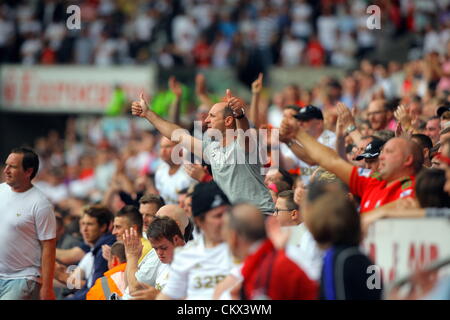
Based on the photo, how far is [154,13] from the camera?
2464 cm

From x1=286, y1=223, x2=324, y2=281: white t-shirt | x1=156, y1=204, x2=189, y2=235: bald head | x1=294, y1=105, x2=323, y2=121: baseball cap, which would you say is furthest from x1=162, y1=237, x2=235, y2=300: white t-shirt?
x1=294, y1=105, x2=323, y2=121: baseball cap

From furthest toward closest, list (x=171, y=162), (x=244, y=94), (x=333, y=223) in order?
(x=244, y=94)
(x=171, y=162)
(x=333, y=223)

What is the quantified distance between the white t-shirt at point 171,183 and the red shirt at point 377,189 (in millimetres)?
4279

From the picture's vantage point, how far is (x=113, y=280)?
8.44 m

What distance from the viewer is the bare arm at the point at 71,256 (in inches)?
424

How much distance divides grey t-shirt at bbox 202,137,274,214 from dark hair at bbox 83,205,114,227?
2.95 metres

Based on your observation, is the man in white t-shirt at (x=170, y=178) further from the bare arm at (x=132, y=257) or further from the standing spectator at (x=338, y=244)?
the standing spectator at (x=338, y=244)

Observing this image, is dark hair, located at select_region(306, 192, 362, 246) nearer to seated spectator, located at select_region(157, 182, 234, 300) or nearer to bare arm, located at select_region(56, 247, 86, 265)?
seated spectator, located at select_region(157, 182, 234, 300)

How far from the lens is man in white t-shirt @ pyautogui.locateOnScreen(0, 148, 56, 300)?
8.35 m

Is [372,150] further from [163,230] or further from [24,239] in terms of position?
[24,239]

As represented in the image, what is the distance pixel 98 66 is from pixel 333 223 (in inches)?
743

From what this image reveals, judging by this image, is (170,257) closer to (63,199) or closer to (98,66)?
(63,199)

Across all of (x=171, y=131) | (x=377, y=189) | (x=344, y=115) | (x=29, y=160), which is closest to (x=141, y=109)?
(x=171, y=131)

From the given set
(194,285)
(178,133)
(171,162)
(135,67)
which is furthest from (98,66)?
(194,285)
